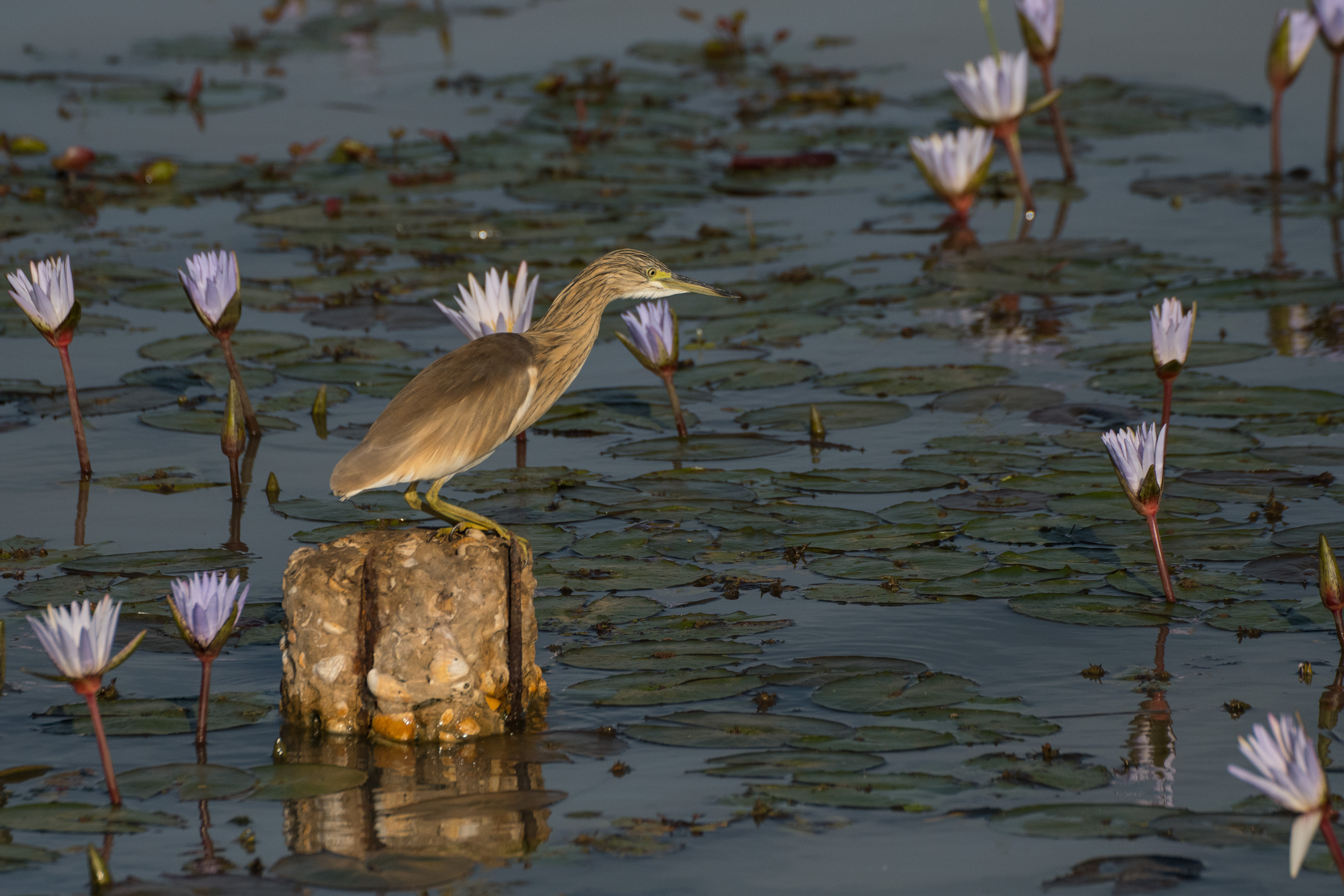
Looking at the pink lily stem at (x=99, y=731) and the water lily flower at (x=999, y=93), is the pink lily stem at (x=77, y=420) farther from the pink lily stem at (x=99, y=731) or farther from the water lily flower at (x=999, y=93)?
the water lily flower at (x=999, y=93)

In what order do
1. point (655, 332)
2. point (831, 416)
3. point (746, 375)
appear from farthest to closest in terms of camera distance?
point (746, 375), point (831, 416), point (655, 332)

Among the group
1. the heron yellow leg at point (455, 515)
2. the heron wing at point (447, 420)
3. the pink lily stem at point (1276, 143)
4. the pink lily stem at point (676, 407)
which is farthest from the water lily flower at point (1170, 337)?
the pink lily stem at point (1276, 143)

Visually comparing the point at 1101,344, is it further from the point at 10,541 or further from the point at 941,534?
the point at 10,541

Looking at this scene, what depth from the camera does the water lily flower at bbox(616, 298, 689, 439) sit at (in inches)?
284

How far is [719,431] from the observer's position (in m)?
8.02

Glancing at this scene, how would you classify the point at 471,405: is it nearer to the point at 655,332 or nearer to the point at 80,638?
the point at 80,638

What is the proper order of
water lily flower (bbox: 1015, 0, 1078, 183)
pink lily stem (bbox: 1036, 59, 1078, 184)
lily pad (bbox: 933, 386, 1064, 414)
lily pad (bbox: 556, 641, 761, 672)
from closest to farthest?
1. lily pad (bbox: 556, 641, 761, 672)
2. lily pad (bbox: 933, 386, 1064, 414)
3. water lily flower (bbox: 1015, 0, 1078, 183)
4. pink lily stem (bbox: 1036, 59, 1078, 184)

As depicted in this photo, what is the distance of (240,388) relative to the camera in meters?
7.51

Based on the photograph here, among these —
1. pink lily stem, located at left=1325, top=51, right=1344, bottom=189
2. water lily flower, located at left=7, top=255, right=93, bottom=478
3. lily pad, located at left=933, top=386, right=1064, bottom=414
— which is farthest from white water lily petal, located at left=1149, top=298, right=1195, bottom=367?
pink lily stem, located at left=1325, top=51, right=1344, bottom=189

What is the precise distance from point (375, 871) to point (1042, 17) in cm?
952

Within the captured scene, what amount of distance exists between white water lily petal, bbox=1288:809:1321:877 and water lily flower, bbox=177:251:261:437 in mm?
4658

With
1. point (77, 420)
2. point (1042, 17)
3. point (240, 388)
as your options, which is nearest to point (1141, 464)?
point (240, 388)

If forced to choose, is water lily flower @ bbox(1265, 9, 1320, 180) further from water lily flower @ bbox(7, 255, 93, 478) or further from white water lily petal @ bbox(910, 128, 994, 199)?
water lily flower @ bbox(7, 255, 93, 478)

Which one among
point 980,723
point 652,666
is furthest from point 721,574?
point 980,723
